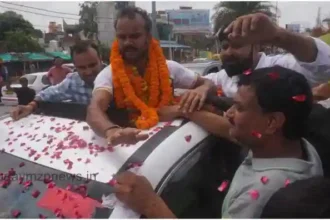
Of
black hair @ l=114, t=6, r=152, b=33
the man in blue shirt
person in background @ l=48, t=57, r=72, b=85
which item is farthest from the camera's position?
person in background @ l=48, t=57, r=72, b=85

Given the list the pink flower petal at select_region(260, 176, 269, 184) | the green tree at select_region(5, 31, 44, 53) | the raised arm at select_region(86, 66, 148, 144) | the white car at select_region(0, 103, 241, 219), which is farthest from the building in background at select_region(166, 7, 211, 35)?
the pink flower petal at select_region(260, 176, 269, 184)

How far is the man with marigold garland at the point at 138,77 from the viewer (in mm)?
2299

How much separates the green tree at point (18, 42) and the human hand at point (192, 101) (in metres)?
28.8

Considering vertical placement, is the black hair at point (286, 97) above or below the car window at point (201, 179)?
above

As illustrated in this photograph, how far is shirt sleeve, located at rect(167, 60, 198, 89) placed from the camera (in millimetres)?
2627

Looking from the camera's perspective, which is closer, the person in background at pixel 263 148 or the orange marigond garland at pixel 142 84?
the person in background at pixel 263 148

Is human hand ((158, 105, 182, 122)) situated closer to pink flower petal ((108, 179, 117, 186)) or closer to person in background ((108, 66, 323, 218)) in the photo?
person in background ((108, 66, 323, 218))

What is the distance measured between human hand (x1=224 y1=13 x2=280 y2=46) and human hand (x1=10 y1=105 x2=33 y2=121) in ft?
4.62

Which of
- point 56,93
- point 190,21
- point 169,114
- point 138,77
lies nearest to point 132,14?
point 138,77

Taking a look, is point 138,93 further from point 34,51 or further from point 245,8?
point 34,51

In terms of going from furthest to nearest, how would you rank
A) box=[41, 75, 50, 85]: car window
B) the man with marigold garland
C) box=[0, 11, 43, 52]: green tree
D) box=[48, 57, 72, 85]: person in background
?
box=[0, 11, 43, 52]: green tree < box=[41, 75, 50, 85]: car window < box=[48, 57, 72, 85]: person in background < the man with marigold garland

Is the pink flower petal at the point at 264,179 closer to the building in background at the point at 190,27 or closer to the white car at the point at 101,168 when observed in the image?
the white car at the point at 101,168

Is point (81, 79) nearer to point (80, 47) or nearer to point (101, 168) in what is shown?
point (80, 47)

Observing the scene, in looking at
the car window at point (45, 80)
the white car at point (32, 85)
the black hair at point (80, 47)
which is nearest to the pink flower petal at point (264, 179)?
the black hair at point (80, 47)
